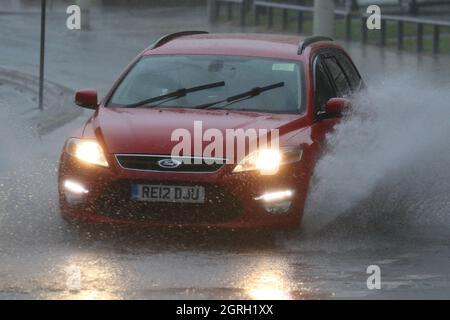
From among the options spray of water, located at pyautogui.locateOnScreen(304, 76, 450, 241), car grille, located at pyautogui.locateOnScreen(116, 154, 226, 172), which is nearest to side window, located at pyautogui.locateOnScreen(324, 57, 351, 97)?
spray of water, located at pyautogui.locateOnScreen(304, 76, 450, 241)

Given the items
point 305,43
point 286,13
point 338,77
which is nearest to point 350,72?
point 338,77

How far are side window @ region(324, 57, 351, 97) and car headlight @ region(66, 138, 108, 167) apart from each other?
2.66m

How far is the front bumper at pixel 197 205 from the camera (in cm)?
1060

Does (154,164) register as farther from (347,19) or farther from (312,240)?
(347,19)

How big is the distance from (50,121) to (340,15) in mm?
15269

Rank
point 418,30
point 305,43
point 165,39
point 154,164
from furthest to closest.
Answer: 1. point 418,30
2. point 165,39
3. point 305,43
4. point 154,164

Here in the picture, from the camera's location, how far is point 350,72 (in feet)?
45.0

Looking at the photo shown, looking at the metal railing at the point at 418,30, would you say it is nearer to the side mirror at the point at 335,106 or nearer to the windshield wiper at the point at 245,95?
the windshield wiper at the point at 245,95

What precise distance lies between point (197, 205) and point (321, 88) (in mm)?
2236

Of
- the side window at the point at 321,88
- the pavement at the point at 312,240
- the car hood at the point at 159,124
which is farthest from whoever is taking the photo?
the side window at the point at 321,88

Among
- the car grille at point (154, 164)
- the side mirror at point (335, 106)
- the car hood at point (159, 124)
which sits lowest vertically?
the car grille at point (154, 164)

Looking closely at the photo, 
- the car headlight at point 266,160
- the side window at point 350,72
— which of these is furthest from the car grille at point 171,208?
the side window at point 350,72

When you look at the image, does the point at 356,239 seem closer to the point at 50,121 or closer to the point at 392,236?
the point at 392,236

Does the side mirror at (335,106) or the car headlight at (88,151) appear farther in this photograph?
the side mirror at (335,106)
